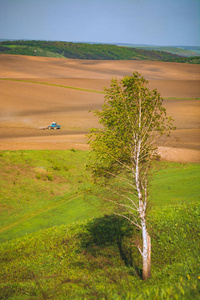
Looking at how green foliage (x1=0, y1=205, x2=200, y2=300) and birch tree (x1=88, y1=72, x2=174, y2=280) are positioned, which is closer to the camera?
green foliage (x1=0, y1=205, x2=200, y2=300)

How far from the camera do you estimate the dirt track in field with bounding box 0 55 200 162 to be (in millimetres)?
43125

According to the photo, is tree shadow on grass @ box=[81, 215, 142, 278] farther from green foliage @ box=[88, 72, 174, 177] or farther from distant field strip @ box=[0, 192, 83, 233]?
distant field strip @ box=[0, 192, 83, 233]

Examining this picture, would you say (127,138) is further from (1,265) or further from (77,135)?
(77,135)

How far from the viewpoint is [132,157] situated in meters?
14.0

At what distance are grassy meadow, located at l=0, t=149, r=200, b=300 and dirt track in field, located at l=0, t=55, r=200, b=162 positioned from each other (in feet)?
18.0

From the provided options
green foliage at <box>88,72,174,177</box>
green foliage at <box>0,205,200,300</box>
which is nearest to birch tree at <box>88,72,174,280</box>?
green foliage at <box>88,72,174,177</box>

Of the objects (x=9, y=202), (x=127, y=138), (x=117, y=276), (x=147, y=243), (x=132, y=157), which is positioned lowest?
(x=9, y=202)

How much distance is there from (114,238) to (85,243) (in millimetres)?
1826

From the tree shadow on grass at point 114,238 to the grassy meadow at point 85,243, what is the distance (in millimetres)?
55

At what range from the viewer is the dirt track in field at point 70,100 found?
43125 mm

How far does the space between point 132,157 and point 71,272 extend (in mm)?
6714

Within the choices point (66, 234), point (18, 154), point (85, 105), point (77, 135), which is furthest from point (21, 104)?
point (66, 234)

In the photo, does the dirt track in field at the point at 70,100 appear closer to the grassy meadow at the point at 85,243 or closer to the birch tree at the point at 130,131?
the birch tree at the point at 130,131

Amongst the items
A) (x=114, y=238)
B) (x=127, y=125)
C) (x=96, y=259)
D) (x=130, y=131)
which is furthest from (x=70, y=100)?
(x=127, y=125)
